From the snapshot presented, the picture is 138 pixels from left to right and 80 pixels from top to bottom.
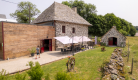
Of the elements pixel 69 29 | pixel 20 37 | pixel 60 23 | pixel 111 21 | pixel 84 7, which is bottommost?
pixel 20 37

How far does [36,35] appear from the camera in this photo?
12641 mm

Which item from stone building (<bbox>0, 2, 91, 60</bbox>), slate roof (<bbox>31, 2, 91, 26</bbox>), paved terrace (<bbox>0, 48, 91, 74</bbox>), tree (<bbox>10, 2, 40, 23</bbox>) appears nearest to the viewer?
paved terrace (<bbox>0, 48, 91, 74</bbox>)

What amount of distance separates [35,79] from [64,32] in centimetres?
1309

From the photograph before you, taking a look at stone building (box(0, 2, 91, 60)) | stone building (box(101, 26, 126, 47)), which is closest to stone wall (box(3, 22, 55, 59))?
stone building (box(0, 2, 91, 60))

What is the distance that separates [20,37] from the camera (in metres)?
11.0

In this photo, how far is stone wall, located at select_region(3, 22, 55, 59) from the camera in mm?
9908

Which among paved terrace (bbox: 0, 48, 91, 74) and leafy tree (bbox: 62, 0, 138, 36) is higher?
leafy tree (bbox: 62, 0, 138, 36)

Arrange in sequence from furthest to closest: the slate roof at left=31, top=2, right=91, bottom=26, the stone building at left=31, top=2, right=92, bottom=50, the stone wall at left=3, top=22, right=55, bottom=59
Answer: the slate roof at left=31, top=2, right=91, bottom=26 < the stone building at left=31, top=2, right=92, bottom=50 < the stone wall at left=3, top=22, right=55, bottom=59

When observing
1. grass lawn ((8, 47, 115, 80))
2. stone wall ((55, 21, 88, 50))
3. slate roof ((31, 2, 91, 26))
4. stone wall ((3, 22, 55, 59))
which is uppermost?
slate roof ((31, 2, 91, 26))

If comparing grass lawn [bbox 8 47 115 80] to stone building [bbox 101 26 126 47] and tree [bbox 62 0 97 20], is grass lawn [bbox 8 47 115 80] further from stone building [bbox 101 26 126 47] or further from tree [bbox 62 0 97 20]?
tree [bbox 62 0 97 20]

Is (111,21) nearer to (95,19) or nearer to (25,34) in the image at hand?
(95,19)

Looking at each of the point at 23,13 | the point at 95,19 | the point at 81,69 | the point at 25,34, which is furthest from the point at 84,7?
the point at 81,69

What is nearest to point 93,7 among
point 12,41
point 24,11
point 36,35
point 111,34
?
point 111,34

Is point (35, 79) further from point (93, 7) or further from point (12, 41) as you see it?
point (93, 7)
